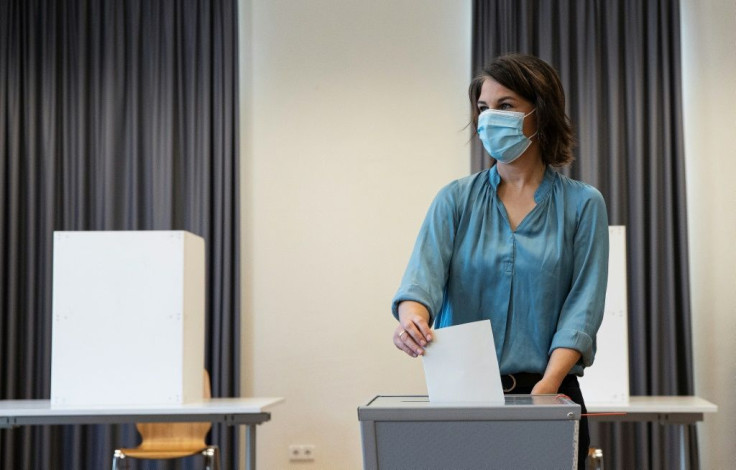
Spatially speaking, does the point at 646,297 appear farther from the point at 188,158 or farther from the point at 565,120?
the point at 565,120

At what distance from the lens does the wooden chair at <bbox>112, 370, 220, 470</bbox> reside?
4.76m

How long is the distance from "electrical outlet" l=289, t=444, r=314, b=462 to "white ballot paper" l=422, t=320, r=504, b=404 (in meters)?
4.67

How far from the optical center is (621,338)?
461cm

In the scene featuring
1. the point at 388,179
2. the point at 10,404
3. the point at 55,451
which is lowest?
the point at 55,451

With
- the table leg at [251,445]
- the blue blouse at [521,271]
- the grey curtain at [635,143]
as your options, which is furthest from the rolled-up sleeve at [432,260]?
the grey curtain at [635,143]

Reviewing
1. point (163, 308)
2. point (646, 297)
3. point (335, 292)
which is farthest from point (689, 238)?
point (163, 308)

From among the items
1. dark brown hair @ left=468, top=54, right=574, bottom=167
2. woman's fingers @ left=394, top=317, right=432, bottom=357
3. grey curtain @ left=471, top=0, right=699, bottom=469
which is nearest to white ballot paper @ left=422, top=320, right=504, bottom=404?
woman's fingers @ left=394, top=317, right=432, bottom=357

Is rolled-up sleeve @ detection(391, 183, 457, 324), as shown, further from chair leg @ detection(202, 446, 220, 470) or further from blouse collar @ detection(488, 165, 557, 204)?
chair leg @ detection(202, 446, 220, 470)

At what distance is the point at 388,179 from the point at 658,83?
1749 mm

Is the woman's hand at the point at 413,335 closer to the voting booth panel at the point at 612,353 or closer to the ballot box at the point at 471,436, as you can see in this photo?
the ballot box at the point at 471,436

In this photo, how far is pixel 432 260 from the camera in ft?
5.77

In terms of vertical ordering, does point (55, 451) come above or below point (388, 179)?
below

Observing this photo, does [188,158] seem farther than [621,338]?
Yes

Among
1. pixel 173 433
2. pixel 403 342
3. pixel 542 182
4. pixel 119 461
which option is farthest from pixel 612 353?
pixel 403 342
